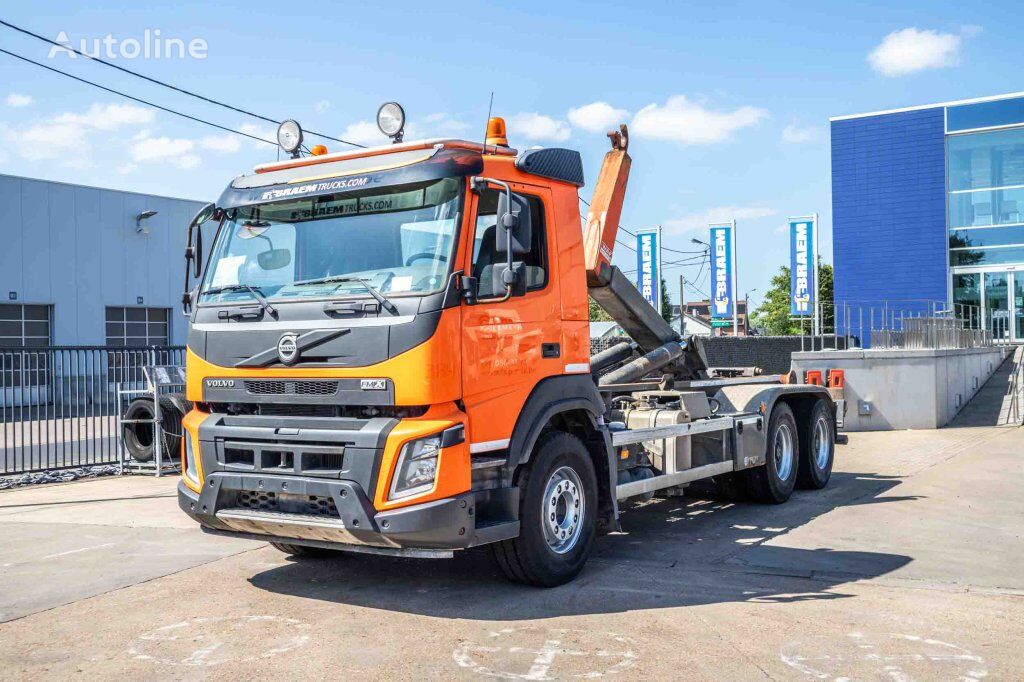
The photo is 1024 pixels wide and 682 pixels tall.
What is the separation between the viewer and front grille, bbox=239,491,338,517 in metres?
5.96

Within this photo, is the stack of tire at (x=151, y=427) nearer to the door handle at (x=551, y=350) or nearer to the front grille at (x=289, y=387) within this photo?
the front grille at (x=289, y=387)

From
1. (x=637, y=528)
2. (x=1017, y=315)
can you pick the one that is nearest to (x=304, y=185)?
(x=637, y=528)

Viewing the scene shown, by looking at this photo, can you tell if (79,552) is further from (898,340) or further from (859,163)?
(859,163)

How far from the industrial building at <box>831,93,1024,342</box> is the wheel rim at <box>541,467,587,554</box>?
957 inches

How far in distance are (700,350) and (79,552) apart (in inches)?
260

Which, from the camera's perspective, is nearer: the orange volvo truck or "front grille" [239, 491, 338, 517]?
the orange volvo truck

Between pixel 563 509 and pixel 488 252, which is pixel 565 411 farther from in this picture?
pixel 488 252

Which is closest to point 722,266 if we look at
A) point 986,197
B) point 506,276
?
point 986,197

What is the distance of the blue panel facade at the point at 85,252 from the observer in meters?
27.5

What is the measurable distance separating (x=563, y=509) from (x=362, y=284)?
223 centimetres

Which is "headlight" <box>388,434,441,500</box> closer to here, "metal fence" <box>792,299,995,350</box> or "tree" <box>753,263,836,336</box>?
"metal fence" <box>792,299,995,350</box>

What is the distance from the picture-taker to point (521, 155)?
6.73 metres

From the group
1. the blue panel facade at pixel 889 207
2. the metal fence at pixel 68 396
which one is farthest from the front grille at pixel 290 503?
the blue panel facade at pixel 889 207

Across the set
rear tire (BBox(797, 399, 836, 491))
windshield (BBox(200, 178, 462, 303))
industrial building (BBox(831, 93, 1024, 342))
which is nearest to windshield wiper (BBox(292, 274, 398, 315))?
windshield (BBox(200, 178, 462, 303))
